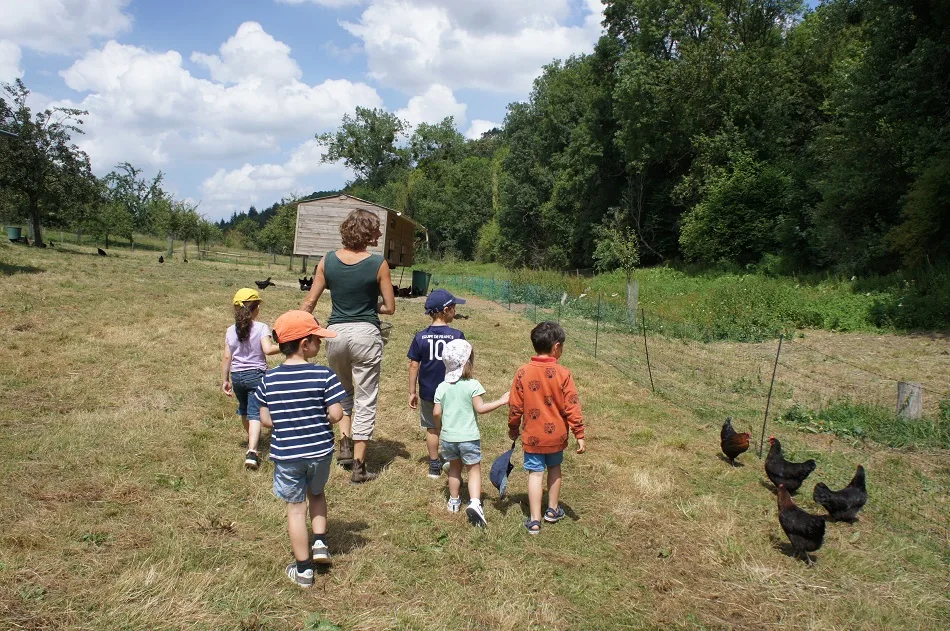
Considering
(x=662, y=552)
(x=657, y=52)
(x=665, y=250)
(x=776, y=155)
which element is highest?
(x=657, y=52)

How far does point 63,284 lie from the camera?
15.7 m

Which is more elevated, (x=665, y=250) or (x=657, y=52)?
(x=657, y=52)

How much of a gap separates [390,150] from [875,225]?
61739mm

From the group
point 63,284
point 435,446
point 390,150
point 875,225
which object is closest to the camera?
point 435,446

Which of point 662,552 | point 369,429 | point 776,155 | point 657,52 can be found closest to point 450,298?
point 369,429

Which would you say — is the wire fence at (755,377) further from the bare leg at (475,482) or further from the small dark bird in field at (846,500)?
the bare leg at (475,482)

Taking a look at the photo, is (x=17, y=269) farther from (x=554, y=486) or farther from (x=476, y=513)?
(x=554, y=486)

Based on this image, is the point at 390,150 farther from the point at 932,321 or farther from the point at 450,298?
the point at 450,298

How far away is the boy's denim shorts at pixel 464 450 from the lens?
4340 mm

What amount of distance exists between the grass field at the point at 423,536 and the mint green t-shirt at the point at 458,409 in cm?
65

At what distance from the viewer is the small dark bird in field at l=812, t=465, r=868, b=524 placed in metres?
4.64

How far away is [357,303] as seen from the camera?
4715mm

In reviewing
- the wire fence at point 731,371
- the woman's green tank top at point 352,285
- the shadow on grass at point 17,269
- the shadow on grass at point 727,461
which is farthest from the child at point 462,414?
the shadow on grass at point 17,269

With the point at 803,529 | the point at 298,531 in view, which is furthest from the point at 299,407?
the point at 803,529
